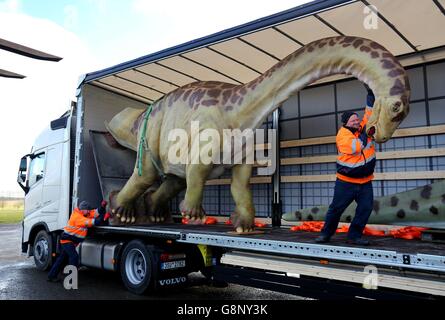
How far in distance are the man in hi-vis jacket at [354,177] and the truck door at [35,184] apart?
6.11m

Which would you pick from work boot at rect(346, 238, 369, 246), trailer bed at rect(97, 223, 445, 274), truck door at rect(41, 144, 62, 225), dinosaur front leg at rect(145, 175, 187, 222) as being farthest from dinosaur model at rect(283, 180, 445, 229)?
truck door at rect(41, 144, 62, 225)

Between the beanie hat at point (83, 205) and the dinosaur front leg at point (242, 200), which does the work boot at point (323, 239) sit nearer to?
the dinosaur front leg at point (242, 200)

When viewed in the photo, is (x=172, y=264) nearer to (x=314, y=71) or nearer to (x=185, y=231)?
(x=185, y=231)

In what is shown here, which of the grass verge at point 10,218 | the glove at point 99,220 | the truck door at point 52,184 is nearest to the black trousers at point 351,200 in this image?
the glove at point 99,220

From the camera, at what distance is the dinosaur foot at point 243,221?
5480mm

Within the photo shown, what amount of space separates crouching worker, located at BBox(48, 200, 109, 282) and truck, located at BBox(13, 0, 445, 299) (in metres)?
0.20

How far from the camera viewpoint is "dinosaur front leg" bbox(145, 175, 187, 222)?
24.7 feet

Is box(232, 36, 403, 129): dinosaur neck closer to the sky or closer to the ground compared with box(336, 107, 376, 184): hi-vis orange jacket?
closer to the sky

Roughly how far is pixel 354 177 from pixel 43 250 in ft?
21.0

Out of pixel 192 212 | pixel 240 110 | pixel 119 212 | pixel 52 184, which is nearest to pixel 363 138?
pixel 240 110

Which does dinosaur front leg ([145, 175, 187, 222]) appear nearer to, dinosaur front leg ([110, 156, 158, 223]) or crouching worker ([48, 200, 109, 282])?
dinosaur front leg ([110, 156, 158, 223])

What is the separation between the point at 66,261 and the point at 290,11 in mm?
5594

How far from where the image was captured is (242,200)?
5.78 meters
